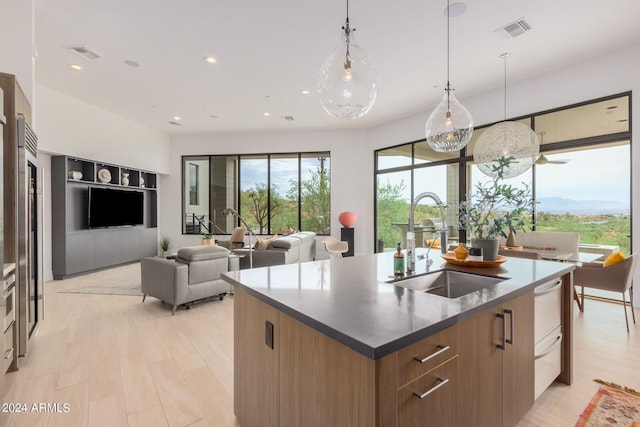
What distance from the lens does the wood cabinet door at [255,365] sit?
133 centimetres

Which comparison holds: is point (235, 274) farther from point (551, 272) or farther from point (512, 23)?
point (512, 23)

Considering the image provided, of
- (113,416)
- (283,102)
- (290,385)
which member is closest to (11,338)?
(113,416)

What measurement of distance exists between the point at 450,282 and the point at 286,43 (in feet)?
11.5

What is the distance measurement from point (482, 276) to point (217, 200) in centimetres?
784

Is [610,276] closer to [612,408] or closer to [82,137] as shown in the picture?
[612,408]

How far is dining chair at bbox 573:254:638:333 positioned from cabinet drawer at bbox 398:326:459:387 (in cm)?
316

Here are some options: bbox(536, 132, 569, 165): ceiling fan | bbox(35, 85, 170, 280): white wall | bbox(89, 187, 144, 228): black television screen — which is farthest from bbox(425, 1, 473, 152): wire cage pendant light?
bbox(89, 187, 144, 228): black television screen

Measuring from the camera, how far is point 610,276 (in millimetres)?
3125

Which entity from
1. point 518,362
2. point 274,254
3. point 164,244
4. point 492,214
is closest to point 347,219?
point 274,254

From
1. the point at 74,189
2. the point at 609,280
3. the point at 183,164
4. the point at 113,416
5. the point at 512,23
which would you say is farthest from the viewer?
the point at 183,164

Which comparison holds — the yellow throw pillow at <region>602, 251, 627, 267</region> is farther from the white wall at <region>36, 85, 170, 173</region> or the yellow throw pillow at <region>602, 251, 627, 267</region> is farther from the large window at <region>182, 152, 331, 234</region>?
the white wall at <region>36, 85, 170, 173</region>

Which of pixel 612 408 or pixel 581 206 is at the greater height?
pixel 581 206

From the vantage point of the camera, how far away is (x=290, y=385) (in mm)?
1217

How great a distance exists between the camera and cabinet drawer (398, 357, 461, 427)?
0.95 meters
